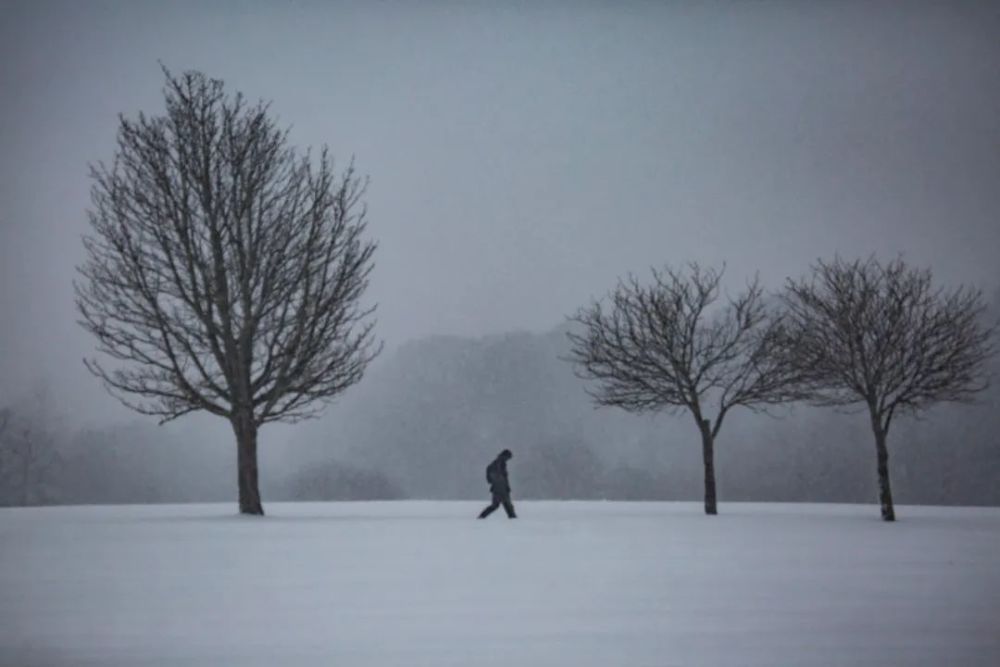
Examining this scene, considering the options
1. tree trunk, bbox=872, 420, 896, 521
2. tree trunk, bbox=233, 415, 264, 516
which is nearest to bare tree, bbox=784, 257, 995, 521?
tree trunk, bbox=872, 420, 896, 521

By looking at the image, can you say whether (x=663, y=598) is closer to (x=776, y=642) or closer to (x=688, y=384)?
(x=776, y=642)

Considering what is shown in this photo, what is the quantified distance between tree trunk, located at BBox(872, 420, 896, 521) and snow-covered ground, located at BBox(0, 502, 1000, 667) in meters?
4.02

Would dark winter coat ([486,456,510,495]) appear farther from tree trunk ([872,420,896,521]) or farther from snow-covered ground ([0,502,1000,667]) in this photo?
tree trunk ([872,420,896,521])

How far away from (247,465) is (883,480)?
16512mm

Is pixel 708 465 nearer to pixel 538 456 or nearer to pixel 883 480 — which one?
pixel 883 480

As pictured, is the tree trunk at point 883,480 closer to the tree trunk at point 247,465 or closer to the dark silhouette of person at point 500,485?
the dark silhouette of person at point 500,485

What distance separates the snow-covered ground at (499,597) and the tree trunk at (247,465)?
5.46m

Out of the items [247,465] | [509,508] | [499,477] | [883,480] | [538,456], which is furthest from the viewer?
[538,456]

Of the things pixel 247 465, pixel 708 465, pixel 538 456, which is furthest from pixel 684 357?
pixel 538 456

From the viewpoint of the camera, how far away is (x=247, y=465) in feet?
73.2

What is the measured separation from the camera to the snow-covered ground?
22.6 ft

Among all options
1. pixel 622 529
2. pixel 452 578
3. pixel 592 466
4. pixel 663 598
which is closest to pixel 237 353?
pixel 622 529

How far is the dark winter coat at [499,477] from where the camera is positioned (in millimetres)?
20484

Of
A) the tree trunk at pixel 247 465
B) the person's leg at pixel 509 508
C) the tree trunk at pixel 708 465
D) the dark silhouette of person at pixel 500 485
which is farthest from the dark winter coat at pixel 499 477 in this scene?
the tree trunk at pixel 247 465
